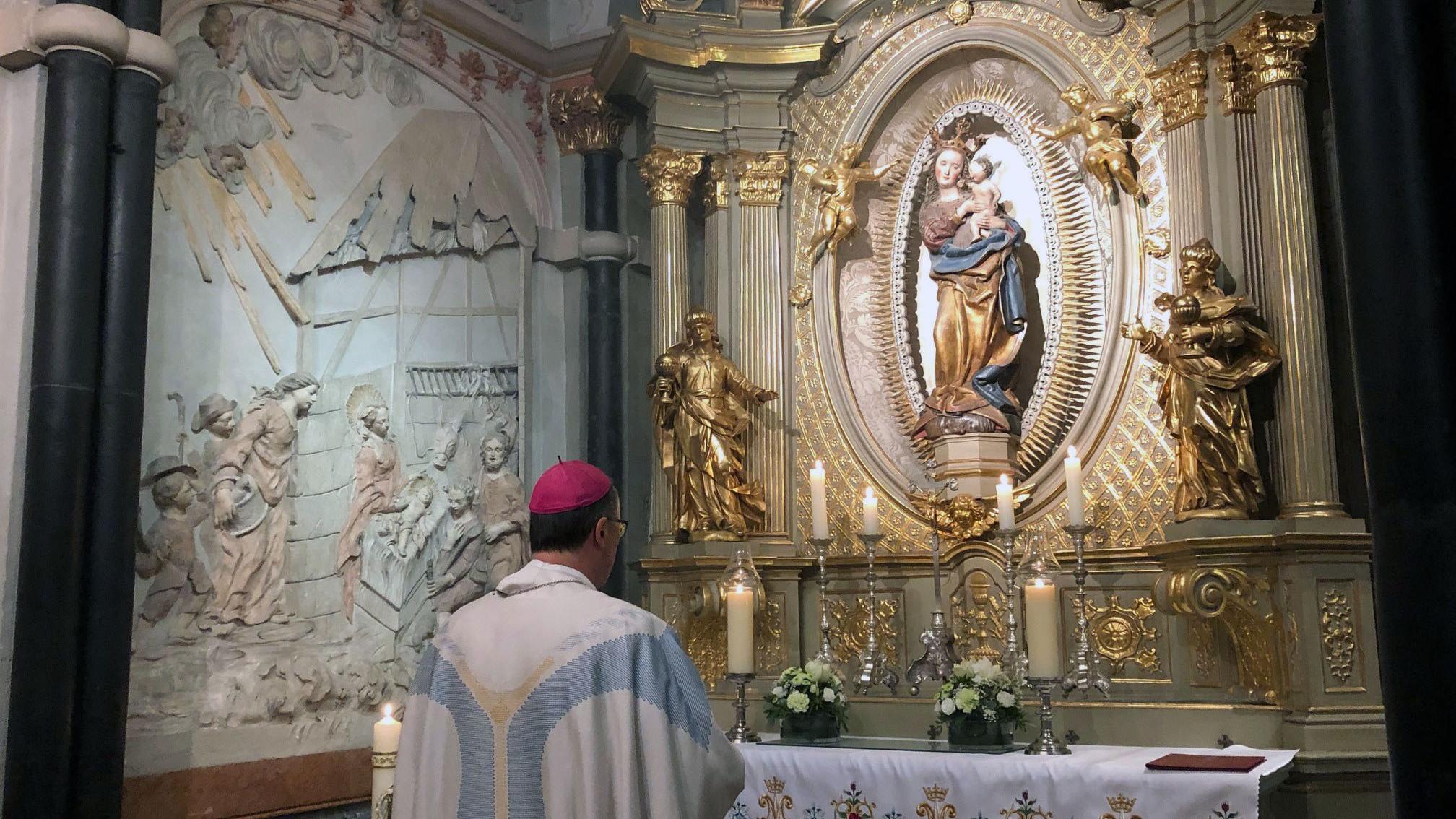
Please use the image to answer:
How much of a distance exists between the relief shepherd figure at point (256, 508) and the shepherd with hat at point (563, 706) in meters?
3.72

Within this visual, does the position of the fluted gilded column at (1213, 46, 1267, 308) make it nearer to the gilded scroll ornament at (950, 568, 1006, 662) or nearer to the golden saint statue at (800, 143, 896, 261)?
the gilded scroll ornament at (950, 568, 1006, 662)

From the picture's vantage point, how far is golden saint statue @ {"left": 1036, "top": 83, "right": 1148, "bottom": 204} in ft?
21.7

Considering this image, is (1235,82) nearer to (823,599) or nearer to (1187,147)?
(1187,147)

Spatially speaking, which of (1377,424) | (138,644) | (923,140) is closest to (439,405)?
(138,644)

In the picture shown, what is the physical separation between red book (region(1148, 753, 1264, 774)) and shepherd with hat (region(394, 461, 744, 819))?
98.9 inches

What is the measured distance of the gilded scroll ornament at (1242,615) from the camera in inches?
223

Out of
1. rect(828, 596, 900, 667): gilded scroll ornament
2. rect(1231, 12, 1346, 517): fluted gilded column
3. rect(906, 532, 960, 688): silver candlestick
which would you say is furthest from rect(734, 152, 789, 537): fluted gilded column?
rect(1231, 12, 1346, 517): fluted gilded column

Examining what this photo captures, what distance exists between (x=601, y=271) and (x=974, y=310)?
249cm

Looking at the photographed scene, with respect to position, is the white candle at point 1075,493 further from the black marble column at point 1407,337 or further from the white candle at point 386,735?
the white candle at point 386,735

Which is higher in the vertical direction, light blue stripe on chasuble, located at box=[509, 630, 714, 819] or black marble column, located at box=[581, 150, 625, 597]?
black marble column, located at box=[581, 150, 625, 597]

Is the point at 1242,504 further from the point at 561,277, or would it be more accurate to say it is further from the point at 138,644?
the point at 138,644

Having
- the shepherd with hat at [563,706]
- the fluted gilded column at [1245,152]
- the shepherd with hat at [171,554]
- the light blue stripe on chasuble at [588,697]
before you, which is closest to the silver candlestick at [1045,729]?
the fluted gilded column at [1245,152]

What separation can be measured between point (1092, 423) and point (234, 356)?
4346 millimetres

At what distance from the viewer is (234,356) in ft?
21.5
